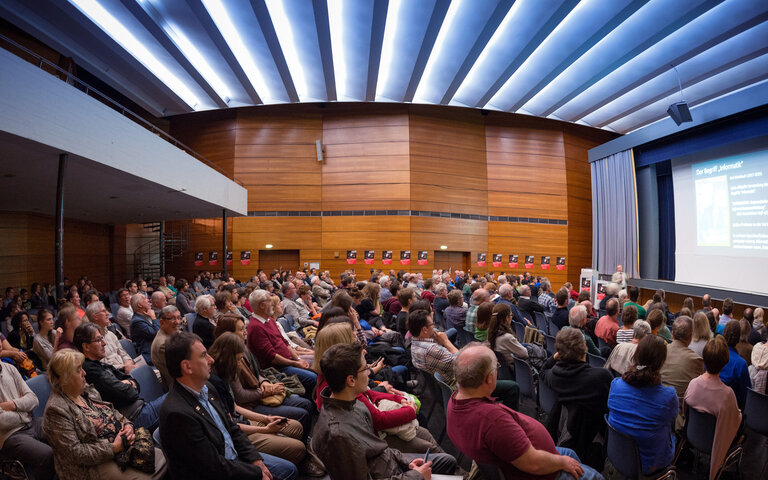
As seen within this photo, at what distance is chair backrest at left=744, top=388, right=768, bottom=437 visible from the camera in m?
3.07

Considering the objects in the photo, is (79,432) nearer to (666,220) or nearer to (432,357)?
(432,357)

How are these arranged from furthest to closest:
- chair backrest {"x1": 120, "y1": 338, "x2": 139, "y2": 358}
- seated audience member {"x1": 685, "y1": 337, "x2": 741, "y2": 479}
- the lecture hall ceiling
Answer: the lecture hall ceiling → chair backrest {"x1": 120, "y1": 338, "x2": 139, "y2": 358} → seated audience member {"x1": 685, "y1": 337, "x2": 741, "y2": 479}

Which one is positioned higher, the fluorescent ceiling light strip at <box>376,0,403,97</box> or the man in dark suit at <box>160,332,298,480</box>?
the fluorescent ceiling light strip at <box>376,0,403,97</box>

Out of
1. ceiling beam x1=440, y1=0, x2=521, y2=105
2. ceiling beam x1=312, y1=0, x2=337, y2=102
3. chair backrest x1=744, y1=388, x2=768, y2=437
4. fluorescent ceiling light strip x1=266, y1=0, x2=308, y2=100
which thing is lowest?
chair backrest x1=744, y1=388, x2=768, y2=437

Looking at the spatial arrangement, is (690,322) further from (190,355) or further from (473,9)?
(473,9)

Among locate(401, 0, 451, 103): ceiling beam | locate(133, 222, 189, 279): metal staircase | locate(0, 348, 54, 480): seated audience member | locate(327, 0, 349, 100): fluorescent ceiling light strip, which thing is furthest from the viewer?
locate(133, 222, 189, 279): metal staircase

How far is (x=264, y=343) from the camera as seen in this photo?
12.0 feet

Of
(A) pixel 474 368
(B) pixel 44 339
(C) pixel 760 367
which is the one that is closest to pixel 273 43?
(B) pixel 44 339

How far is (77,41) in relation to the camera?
961cm

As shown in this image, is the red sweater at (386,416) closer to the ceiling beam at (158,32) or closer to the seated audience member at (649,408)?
the seated audience member at (649,408)

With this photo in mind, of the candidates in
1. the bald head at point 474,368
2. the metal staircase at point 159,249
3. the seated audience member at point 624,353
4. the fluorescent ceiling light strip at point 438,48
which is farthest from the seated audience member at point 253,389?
the metal staircase at point 159,249

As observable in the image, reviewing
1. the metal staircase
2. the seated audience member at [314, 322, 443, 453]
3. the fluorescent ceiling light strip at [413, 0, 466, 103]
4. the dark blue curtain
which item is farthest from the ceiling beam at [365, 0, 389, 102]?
the metal staircase

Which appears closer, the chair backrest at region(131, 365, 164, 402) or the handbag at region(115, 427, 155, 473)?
the handbag at region(115, 427, 155, 473)

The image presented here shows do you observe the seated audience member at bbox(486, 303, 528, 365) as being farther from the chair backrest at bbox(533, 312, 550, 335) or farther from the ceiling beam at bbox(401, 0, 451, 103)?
the ceiling beam at bbox(401, 0, 451, 103)
